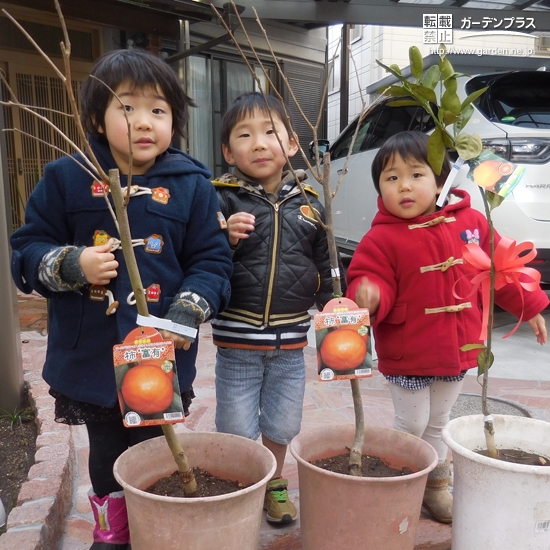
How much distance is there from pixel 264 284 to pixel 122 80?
0.80 metres

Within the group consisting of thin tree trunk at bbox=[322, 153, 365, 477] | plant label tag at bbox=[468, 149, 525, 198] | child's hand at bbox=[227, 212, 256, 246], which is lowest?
thin tree trunk at bbox=[322, 153, 365, 477]

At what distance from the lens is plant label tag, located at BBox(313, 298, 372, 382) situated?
145 centimetres

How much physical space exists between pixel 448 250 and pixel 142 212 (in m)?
1.06

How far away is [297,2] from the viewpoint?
16.9ft

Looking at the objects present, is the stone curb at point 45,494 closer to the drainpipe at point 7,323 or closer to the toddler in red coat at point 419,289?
the drainpipe at point 7,323

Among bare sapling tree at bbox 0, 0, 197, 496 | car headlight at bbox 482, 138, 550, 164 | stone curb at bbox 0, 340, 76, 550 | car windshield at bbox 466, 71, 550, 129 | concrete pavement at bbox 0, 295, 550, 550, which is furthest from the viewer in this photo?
car windshield at bbox 466, 71, 550, 129

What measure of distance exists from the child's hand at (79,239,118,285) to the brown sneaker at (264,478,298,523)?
1040 millimetres

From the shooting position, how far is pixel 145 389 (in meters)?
1.25

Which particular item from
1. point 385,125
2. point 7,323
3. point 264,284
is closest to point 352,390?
point 264,284

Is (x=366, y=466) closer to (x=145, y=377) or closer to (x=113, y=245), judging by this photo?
(x=145, y=377)

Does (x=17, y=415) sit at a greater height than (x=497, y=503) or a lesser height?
lesser

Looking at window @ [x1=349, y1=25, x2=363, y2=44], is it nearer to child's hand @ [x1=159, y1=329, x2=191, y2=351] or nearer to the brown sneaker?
the brown sneaker

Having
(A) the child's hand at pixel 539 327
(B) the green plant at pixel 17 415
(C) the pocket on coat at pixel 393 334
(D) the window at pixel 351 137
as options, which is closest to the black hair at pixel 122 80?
(C) the pocket on coat at pixel 393 334

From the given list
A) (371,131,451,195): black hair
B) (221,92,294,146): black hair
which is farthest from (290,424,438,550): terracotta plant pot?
(221,92,294,146): black hair
